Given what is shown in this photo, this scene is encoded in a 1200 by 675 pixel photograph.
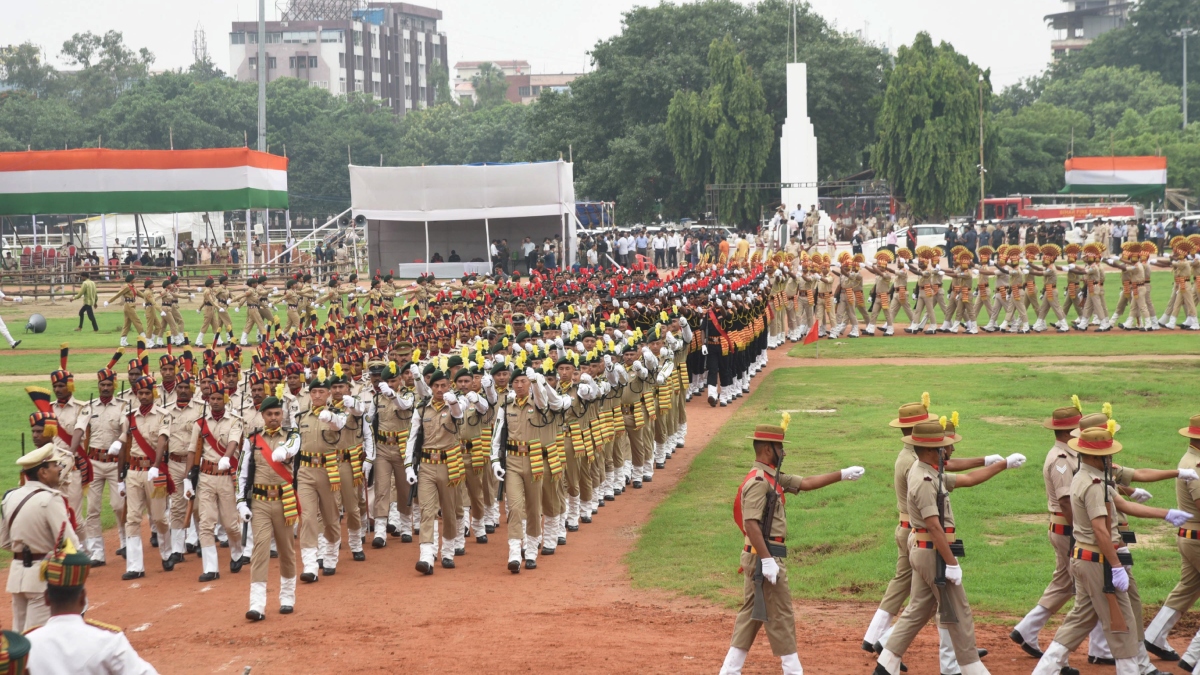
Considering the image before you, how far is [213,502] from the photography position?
12.1 metres

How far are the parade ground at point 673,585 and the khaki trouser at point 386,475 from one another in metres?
0.46

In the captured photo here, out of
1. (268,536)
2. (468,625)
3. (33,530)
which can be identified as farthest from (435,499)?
(33,530)

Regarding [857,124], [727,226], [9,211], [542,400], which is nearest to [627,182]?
[727,226]

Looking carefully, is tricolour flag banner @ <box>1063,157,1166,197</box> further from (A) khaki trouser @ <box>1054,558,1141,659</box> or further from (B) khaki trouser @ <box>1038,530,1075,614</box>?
(A) khaki trouser @ <box>1054,558,1141,659</box>

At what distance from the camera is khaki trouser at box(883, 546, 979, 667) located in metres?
8.14

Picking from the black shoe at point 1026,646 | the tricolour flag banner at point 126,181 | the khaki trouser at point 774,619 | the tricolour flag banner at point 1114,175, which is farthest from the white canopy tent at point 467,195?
the khaki trouser at point 774,619

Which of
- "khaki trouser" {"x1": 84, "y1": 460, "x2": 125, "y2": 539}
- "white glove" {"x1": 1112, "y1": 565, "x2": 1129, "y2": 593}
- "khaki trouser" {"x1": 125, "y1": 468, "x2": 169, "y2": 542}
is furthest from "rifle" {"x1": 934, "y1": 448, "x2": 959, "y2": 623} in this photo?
"khaki trouser" {"x1": 84, "y1": 460, "x2": 125, "y2": 539}

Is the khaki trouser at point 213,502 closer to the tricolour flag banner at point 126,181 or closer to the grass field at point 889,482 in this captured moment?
the grass field at point 889,482

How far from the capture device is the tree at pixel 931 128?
185 feet

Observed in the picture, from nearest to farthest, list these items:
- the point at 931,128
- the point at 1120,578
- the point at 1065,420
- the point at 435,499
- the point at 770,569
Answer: the point at 1120,578
the point at 770,569
the point at 1065,420
the point at 435,499
the point at 931,128

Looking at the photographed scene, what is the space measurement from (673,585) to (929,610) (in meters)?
3.32

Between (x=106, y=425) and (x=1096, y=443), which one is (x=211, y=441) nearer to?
(x=106, y=425)

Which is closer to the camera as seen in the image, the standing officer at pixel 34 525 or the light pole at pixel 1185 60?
the standing officer at pixel 34 525

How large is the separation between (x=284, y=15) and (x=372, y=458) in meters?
120
